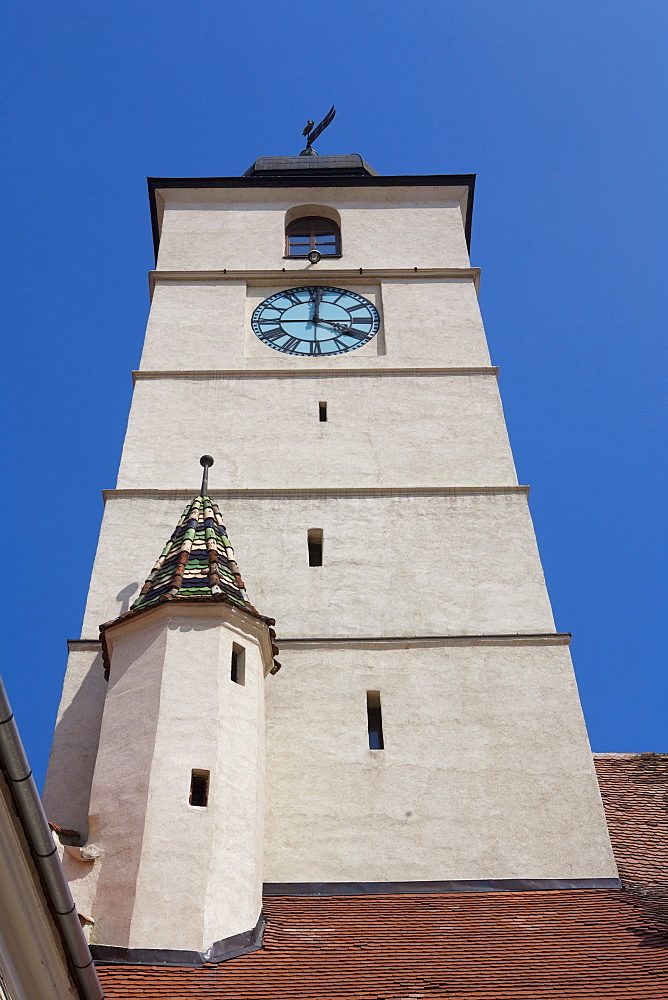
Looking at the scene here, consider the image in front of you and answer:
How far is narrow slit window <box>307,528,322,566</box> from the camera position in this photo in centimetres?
1441

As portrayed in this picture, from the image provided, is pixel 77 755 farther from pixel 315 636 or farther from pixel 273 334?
pixel 273 334

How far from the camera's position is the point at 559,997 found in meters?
8.49

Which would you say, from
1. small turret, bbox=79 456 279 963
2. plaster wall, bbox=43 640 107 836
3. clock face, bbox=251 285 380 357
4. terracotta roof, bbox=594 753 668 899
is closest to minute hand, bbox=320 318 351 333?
clock face, bbox=251 285 380 357

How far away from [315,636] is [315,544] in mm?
1567

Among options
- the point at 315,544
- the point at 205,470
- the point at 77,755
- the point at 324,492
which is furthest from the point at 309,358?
the point at 77,755

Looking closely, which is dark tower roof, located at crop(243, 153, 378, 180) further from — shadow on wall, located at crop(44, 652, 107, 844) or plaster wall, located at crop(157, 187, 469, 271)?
shadow on wall, located at crop(44, 652, 107, 844)

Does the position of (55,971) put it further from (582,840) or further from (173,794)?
(582,840)

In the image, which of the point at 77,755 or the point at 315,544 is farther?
the point at 315,544

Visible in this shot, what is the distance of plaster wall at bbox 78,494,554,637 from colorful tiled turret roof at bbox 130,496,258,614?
3.22ft

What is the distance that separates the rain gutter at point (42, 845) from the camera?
6371mm

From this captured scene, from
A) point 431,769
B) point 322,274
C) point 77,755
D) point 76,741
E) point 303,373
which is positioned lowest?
point 431,769

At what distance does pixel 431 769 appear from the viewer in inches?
472

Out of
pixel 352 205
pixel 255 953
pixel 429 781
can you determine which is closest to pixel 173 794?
pixel 255 953

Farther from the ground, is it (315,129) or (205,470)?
(315,129)
